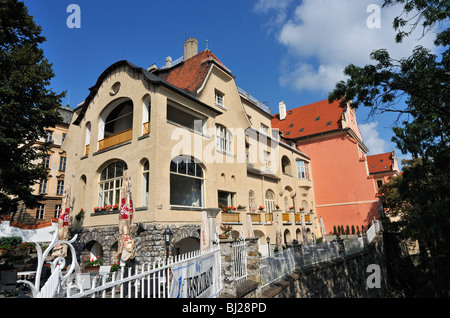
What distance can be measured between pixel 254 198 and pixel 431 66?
16.2m

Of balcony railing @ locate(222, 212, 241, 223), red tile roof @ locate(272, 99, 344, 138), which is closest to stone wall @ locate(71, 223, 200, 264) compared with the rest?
balcony railing @ locate(222, 212, 241, 223)

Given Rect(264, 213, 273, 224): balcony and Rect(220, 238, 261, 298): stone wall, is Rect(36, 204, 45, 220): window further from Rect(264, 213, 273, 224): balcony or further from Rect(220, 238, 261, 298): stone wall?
Rect(220, 238, 261, 298): stone wall

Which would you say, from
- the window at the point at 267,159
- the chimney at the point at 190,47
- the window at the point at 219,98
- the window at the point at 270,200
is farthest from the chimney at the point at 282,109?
the window at the point at 219,98

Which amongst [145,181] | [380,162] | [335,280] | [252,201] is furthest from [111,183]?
[380,162]

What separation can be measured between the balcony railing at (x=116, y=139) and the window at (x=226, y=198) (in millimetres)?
6919

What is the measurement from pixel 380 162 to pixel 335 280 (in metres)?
42.8

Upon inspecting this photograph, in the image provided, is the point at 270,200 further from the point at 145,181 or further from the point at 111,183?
the point at 111,183

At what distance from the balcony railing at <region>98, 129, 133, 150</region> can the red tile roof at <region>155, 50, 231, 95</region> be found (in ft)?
15.0

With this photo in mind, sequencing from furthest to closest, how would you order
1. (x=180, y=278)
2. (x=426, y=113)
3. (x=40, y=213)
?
(x=40, y=213), (x=426, y=113), (x=180, y=278)

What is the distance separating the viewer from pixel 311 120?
117ft
